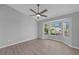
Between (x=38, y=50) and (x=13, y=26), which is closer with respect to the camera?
(x=38, y=50)

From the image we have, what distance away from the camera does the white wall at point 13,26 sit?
4087mm

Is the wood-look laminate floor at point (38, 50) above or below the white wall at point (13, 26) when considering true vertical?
below

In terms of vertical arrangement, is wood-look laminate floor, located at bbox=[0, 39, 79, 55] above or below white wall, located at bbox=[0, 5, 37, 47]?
below

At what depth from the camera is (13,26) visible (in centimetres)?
479

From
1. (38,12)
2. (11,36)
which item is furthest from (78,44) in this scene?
(11,36)

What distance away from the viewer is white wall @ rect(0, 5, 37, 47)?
409 centimetres

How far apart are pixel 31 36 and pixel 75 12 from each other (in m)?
3.84

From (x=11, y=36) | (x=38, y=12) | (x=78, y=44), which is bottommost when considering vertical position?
(x=78, y=44)

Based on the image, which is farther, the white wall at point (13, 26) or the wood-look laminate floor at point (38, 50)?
the white wall at point (13, 26)

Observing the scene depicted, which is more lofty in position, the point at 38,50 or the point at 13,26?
the point at 13,26

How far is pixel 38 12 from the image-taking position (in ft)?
11.8
